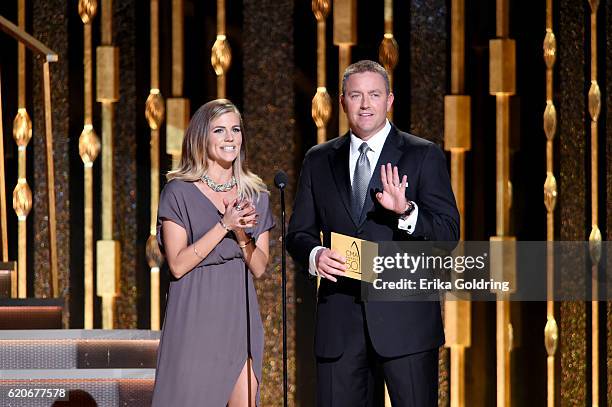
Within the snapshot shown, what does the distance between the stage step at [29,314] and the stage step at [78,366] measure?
0.16 metres

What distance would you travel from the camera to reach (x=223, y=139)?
2.87 m

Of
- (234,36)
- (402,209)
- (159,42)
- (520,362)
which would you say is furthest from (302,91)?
(402,209)

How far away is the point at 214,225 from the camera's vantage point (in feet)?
9.35

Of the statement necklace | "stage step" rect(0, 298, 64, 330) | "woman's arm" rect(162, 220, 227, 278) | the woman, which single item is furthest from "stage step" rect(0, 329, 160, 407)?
the statement necklace

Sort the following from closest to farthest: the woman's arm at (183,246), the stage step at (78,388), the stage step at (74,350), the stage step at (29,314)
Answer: the woman's arm at (183,246)
the stage step at (78,388)
the stage step at (74,350)
the stage step at (29,314)

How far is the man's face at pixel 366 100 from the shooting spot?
273 cm

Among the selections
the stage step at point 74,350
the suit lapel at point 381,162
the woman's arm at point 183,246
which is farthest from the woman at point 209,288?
the stage step at point 74,350

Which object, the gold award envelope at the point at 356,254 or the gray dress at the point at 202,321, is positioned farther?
the gray dress at the point at 202,321

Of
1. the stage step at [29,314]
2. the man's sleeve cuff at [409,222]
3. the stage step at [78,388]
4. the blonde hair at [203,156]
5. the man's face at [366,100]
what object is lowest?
the stage step at [78,388]

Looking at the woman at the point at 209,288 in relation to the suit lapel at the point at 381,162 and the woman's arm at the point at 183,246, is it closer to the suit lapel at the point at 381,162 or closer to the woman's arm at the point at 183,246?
the woman's arm at the point at 183,246

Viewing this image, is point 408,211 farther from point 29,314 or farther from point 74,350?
point 29,314

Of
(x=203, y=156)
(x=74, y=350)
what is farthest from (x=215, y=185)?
(x=74, y=350)

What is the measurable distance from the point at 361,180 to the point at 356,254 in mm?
286

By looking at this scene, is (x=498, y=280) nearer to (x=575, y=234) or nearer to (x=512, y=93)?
(x=575, y=234)
